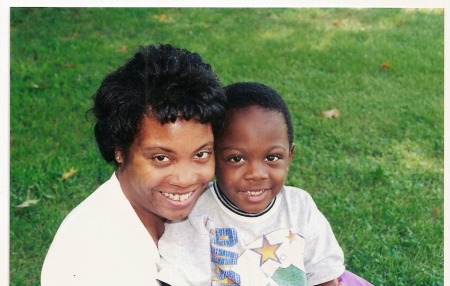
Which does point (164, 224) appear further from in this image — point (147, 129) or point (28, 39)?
point (28, 39)

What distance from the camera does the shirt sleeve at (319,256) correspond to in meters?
2.07

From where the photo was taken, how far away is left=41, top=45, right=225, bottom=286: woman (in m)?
1.68

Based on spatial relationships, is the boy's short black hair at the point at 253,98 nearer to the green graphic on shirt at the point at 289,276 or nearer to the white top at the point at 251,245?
the white top at the point at 251,245

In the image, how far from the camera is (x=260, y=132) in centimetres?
193

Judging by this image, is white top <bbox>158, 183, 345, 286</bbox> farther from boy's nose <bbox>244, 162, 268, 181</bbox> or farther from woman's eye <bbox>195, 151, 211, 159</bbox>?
woman's eye <bbox>195, 151, 211, 159</bbox>

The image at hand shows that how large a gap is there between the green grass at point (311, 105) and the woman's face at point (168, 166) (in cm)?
114

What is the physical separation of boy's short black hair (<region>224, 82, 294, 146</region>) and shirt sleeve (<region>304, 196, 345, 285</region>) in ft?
1.09

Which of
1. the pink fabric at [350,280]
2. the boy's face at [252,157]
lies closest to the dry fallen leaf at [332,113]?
the pink fabric at [350,280]

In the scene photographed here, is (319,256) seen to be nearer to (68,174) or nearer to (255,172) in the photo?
(255,172)

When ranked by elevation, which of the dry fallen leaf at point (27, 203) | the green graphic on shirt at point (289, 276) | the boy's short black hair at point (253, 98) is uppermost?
the boy's short black hair at point (253, 98)

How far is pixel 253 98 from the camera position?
6.46 feet

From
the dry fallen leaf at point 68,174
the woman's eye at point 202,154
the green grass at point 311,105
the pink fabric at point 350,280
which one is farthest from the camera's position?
the dry fallen leaf at point 68,174

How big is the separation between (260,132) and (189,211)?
1.11 feet
